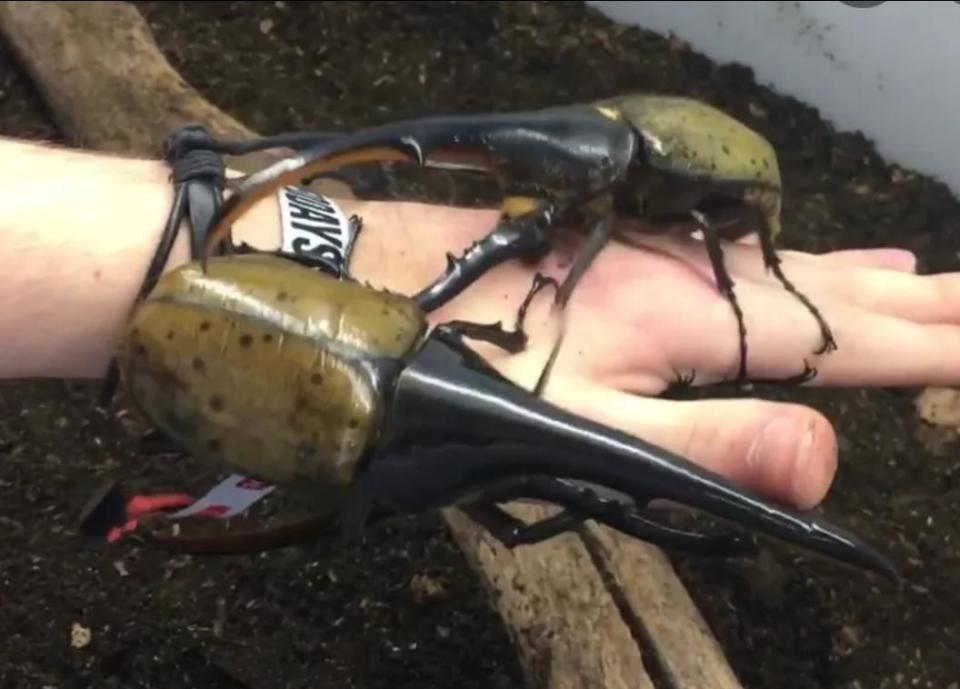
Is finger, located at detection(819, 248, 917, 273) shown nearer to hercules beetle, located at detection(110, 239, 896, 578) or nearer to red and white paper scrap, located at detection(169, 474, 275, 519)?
hercules beetle, located at detection(110, 239, 896, 578)

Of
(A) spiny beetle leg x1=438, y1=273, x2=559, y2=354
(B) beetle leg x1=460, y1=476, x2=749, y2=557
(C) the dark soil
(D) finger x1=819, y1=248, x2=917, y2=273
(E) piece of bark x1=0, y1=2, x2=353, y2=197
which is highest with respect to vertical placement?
(A) spiny beetle leg x1=438, y1=273, x2=559, y2=354

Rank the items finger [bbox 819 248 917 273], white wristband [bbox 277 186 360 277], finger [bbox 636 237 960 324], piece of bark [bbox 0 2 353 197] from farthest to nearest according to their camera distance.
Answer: piece of bark [bbox 0 2 353 197] < finger [bbox 819 248 917 273] < finger [bbox 636 237 960 324] < white wristband [bbox 277 186 360 277]

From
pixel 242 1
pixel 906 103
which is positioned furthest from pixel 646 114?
pixel 242 1

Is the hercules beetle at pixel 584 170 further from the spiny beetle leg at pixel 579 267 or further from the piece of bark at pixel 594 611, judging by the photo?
the piece of bark at pixel 594 611

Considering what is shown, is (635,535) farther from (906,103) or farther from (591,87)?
(591,87)

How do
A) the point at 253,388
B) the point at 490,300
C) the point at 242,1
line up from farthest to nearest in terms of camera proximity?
1. the point at 242,1
2. the point at 490,300
3. the point at 253,388

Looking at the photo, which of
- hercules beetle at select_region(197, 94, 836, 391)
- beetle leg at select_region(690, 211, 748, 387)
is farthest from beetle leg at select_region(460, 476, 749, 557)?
beetle leg at select_region(690, 211, 748, 387)
